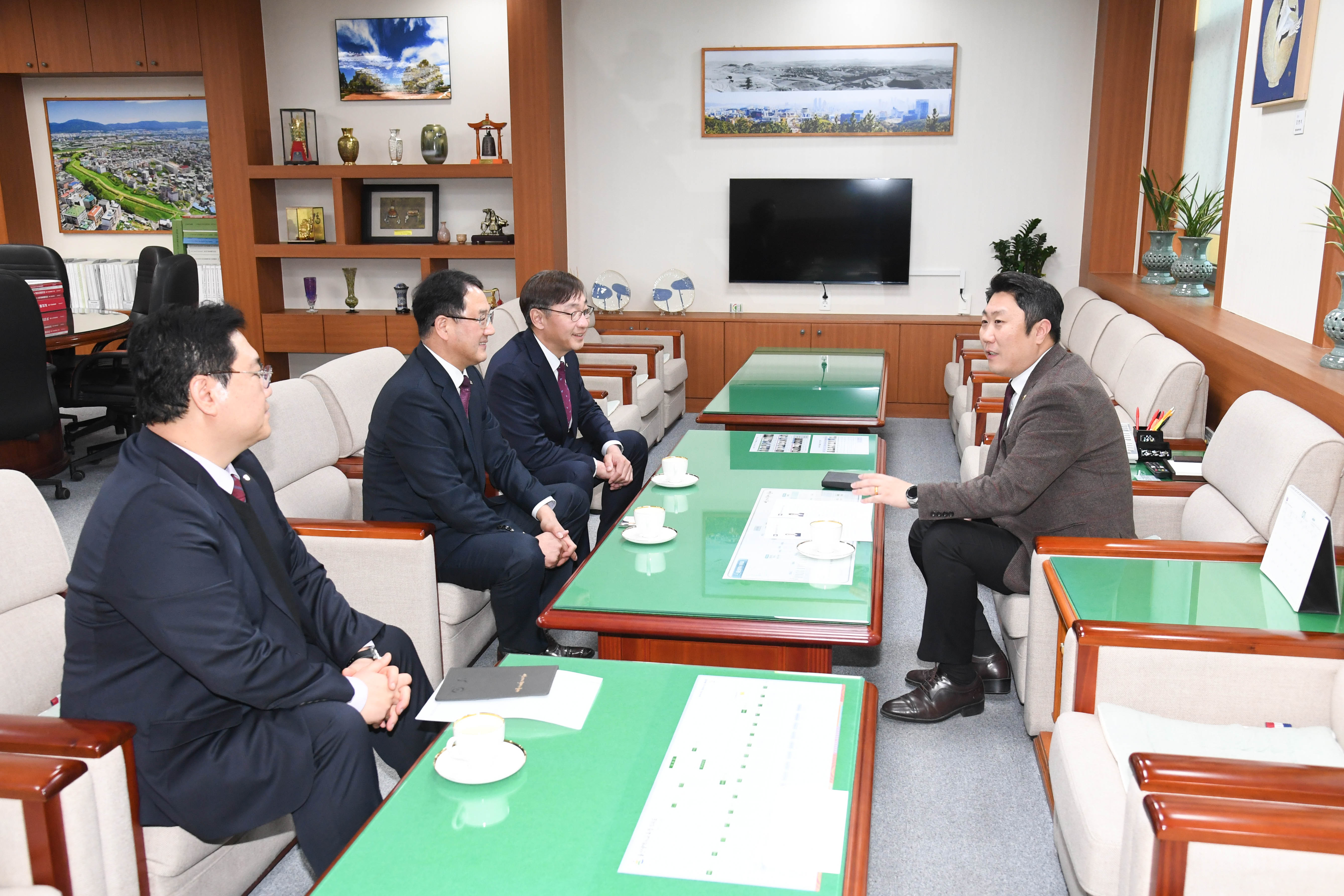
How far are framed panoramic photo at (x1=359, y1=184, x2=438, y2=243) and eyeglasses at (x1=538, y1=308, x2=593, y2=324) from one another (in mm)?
3693

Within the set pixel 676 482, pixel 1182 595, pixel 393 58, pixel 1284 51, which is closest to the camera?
pixel 1182 595

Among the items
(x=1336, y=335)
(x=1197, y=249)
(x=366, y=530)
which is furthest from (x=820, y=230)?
(x=366, y=530)

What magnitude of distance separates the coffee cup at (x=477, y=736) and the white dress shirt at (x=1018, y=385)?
5.57ft

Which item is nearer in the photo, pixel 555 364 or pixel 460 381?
pixel 460 381

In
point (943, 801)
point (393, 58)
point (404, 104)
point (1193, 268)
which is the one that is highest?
point (393, 58)

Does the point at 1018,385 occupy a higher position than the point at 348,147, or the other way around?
the point at 348,147

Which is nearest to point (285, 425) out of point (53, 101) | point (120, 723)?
point (120, 723)

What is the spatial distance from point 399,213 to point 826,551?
5469 millimetres

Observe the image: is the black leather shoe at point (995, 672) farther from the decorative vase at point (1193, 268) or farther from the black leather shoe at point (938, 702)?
the decorative vase at point (1193, 268)

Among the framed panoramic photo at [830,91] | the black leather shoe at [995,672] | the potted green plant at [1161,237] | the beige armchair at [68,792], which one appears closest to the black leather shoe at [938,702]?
the black leather shoe at [995,672]

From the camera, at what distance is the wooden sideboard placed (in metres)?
6.54

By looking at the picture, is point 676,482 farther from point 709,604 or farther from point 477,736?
point 477,736

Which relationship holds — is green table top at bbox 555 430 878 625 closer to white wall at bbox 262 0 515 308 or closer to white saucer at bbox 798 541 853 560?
white saucer at bbox 798 541 853 560

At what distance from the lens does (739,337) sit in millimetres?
6730
